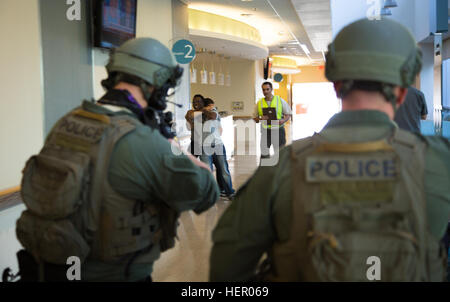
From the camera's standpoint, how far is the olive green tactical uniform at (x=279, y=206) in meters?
1.15

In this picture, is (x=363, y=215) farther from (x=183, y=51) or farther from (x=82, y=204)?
(x=183, y=51)

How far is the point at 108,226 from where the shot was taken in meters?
1.63

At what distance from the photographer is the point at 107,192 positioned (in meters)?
1.62

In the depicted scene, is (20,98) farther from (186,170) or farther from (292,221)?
(292,221)

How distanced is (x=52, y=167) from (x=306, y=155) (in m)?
0.96

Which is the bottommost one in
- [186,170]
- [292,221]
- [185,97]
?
[292,221]

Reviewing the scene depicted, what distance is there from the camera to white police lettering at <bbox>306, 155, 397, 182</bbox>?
43.9 inches

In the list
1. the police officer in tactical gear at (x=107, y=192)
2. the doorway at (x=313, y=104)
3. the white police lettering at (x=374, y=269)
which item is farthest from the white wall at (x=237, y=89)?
the white police lettering at (x=374, y=269)

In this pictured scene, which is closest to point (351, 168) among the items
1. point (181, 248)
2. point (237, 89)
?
point (181, 248)

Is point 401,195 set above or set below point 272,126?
below
